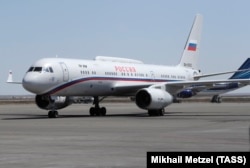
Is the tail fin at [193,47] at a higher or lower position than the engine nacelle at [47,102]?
higher

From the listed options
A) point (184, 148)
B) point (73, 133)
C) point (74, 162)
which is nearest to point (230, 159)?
point (74, 162)

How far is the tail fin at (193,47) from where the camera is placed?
48625 millimetres

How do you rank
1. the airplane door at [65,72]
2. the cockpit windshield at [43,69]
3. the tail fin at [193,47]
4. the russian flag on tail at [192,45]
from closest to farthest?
1. the cockpit windshield at [43,69]
2. the airplane door at [65,72]
3. the tail fin at [193,47]
4. the russian flag on tail at [192,45]

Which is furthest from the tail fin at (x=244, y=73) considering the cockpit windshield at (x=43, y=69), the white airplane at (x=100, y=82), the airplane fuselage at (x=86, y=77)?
the cockpit windshield at (x=43, y=69)

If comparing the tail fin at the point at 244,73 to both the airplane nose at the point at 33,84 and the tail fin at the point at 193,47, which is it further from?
the airplane nose at the point at 33,84

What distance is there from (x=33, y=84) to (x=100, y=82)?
18.7ft

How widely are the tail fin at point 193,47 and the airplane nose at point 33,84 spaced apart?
1855 centimetres

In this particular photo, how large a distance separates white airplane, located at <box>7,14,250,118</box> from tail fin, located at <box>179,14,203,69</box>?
5698 mm

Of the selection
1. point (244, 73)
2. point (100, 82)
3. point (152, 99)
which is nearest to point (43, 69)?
point (100, 82)

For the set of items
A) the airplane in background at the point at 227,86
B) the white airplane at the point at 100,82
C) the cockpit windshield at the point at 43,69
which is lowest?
the airplane in background at the point at 227,86

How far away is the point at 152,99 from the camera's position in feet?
112

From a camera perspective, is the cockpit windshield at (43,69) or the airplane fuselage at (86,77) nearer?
the airplane fuselage at (86,77)

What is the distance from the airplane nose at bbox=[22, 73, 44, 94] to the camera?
32.1 m

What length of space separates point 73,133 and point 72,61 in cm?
1603
